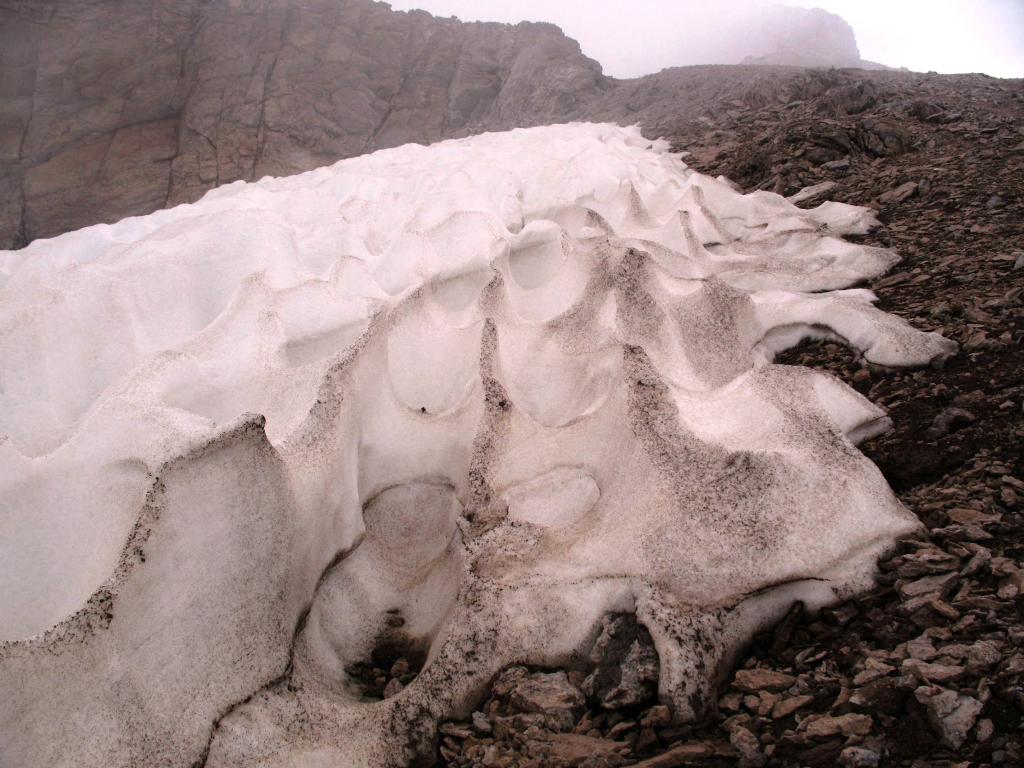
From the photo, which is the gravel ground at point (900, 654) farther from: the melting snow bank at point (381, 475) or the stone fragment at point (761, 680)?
the melting snow bank at point (381, 475)

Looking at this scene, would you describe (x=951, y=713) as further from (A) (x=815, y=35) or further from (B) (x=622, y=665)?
(A) (x=815, y=35)

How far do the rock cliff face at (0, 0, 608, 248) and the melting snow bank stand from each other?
18.4 m

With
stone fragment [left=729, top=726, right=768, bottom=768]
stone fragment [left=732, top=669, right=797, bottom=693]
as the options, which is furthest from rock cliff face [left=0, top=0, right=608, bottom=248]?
stone fragment [left=729, top=726, right=768, bottom=768]

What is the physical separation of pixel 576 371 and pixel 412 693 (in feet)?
7.15

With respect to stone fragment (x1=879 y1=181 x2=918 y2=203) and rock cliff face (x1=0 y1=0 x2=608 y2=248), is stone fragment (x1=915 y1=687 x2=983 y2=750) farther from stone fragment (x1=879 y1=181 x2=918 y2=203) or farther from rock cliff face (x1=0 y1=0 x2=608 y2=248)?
rock cliff face (x1=0 y1=0 x2=608 y2=248)

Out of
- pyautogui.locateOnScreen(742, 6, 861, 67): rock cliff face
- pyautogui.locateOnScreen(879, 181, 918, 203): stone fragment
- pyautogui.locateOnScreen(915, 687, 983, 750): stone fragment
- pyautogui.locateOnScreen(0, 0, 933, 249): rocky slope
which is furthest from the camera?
pyautogui.locateOnScreen(742, 6, 861, 67): rock cliff face

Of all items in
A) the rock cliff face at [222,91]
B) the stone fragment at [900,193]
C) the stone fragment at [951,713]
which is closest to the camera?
the stone fragment at [951,713]

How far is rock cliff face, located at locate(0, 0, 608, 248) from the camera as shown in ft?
71.4

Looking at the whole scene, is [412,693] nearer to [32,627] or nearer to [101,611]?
[101,611]

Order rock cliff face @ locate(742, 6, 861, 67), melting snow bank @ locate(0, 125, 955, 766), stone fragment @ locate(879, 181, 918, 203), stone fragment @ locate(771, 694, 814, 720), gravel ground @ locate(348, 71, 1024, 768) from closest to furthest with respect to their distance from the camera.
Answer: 1. gravel ground @ locate(348, 71, 1024, 768)
2. stone fragment @ locate(771, 694, 814, 720)
3. melting snow bank @ locate(0, 125, 955, 766)
4. stone fragment @ locate(879, 181, 918, 203)
5. rock cliff face @ locate(742, 6, 861, 67)

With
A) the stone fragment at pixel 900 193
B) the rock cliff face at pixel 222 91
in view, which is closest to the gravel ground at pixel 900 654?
the stone fragment at pixel 900 193

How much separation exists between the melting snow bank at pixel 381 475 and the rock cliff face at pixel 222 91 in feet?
60.3

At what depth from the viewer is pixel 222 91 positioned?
23.9 meters

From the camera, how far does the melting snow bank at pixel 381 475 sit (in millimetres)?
2406
